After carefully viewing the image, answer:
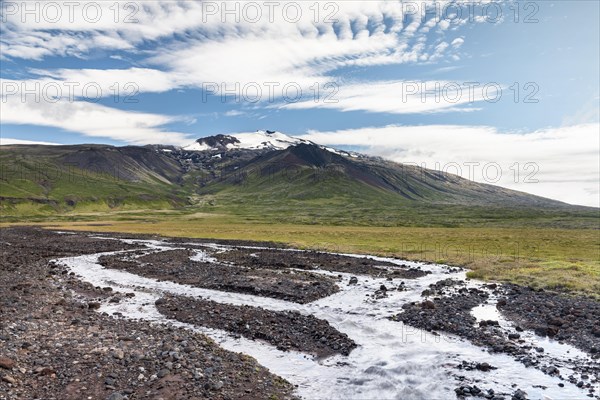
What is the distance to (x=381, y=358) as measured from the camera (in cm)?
2045

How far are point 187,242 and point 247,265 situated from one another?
37411mm

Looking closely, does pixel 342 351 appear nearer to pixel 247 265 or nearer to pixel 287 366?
pixel 287 366

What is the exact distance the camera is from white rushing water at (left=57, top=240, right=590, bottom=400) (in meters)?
17.0

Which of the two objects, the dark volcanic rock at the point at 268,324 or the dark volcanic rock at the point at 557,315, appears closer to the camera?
the dark volcanic rock at the point at 268,324

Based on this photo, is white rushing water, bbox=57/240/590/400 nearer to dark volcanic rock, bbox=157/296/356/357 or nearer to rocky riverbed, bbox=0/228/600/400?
rocky riverbed, bbox=0/228/600/400

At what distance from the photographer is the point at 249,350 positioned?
20.7 meters

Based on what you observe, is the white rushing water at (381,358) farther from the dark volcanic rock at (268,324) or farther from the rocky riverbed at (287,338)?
the dark volcanic rock at (268,324)

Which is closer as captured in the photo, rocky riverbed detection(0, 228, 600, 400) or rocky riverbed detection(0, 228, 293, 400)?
rocky riverbed detection(0, 228, 293, 400)

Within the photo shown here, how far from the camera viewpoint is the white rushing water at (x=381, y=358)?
55.8 ft

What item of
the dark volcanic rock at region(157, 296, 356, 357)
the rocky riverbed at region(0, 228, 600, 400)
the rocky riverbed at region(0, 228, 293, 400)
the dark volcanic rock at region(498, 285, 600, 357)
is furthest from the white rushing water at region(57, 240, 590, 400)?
the rocky riverbed at region(0, 228, 293, 400)

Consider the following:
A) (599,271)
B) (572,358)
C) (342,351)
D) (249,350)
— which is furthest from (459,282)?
(249,350)

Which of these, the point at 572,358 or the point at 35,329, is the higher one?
the point at 35,329

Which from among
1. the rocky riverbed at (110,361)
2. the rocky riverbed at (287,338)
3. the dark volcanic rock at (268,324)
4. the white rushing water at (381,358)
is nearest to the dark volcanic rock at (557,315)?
the rocky riverbed at (287,338)

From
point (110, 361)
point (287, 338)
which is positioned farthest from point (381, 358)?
point (110, 361)
